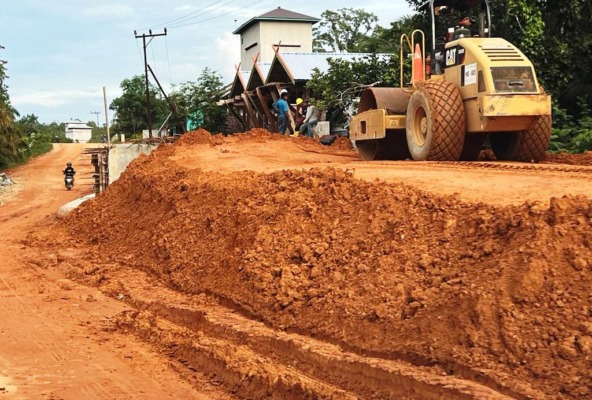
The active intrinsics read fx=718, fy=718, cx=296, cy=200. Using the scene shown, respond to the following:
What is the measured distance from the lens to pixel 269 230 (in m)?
7.55

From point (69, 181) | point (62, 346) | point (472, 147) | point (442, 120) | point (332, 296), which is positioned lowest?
point (62, 346)

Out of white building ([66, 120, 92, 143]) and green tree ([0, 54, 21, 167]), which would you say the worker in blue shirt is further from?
white building ([66, 120, 92, 143])

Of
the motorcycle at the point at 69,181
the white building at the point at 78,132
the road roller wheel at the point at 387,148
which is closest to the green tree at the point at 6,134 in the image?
the motorcycle at the point at 69,181

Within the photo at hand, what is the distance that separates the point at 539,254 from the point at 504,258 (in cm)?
28

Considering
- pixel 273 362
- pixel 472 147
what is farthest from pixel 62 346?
pixel 472 147

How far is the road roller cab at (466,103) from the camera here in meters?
10.2

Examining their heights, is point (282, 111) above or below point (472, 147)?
above

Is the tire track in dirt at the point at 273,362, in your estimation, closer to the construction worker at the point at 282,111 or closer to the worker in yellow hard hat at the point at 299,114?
the construction worker at the point at 282,111

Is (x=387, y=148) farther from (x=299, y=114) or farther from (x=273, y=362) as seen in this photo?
(x=299, y=114)

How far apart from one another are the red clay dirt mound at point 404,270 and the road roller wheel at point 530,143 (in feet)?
13.9

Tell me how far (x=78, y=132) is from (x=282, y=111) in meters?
95.2

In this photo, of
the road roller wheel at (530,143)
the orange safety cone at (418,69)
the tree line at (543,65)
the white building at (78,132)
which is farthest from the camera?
the white building at (78,132)

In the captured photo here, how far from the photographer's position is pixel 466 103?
10844mm

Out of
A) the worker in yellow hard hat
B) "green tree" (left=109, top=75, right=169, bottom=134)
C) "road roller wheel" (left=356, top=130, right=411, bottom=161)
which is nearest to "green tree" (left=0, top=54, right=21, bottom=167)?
the worker in yellow hard hat
